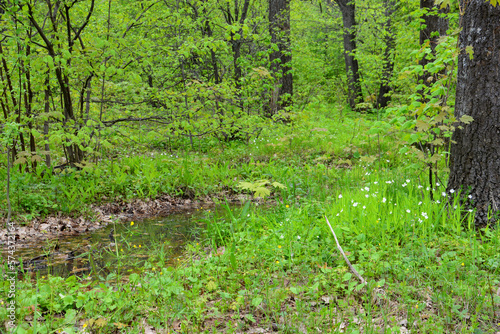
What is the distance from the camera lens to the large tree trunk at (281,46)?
1012 centimetres

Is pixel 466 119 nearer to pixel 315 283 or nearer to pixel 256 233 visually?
pixel 315 283

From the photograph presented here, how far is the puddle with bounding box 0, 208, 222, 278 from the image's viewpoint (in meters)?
3.64

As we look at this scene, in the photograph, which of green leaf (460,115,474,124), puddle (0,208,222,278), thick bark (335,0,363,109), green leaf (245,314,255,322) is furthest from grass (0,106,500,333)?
thick bark (335,0,363,109)

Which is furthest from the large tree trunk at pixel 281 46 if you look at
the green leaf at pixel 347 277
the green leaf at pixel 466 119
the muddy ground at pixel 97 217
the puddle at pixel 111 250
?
the green leaf at pixel 347 277

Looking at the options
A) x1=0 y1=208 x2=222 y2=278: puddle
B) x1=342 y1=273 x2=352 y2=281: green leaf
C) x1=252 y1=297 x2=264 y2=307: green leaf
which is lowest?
x1=0 y1=208 x2=222 y2=278: puddle

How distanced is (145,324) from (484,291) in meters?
2.57

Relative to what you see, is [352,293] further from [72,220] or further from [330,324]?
[72,220]

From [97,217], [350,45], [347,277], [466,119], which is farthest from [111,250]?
[350,45]

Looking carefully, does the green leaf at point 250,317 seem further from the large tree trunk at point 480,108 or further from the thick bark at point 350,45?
the thick bark at point 350,45

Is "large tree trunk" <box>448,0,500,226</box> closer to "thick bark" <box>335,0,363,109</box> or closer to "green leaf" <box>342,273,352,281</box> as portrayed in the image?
"green leaf" <box>342,273,352,281</box>

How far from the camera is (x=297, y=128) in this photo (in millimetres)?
9133

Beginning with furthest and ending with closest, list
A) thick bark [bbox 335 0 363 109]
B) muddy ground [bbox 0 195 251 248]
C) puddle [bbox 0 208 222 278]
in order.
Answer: thick bark [bbox 335 0 363 109], muddy ground [bbox 0 195 251 248], puddle [bbox 0 208 222 278]

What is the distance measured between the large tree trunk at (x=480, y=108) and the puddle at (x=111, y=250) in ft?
10.1

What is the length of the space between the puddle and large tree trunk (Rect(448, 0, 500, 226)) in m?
3.07
